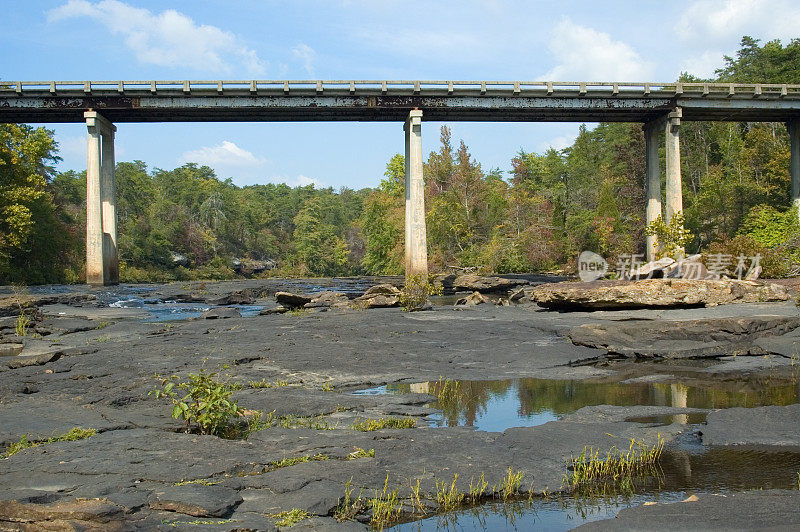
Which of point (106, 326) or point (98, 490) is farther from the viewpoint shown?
point (106, 326)

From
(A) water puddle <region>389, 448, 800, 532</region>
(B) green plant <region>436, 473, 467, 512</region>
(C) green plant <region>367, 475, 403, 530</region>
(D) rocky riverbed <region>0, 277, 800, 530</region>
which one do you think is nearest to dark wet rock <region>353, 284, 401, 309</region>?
(D) rocky riverbed <region>0, 277, 800, 530</region>

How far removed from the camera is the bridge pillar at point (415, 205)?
133ft

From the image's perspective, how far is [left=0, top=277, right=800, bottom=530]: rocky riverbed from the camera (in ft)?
18.4

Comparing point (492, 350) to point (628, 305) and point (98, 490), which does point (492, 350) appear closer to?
point (628, 305)

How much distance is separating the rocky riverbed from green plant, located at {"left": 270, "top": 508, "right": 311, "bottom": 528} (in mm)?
16

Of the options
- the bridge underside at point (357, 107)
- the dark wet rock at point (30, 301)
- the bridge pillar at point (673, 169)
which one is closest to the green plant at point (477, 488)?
the dark wet rock at point (30, 301)

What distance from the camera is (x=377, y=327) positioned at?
18969mm

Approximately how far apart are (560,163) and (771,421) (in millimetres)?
83056

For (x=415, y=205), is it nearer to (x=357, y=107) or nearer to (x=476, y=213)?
(x=357, y=107)

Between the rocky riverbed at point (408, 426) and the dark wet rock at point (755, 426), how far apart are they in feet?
0.11

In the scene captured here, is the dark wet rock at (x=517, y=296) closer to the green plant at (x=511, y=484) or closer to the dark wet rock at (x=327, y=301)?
the dark wet rock at (x=327, y=301)

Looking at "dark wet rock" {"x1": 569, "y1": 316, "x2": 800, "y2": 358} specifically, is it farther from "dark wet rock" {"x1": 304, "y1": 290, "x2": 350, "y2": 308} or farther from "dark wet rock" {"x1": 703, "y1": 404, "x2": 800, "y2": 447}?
"dark wet rock" {"x1": 304, "y1": 290, "x2": 350, "y2": 308}

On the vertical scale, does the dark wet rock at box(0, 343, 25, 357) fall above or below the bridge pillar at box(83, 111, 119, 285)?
below

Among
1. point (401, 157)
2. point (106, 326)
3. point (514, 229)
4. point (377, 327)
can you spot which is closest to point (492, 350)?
point (377, 327)
